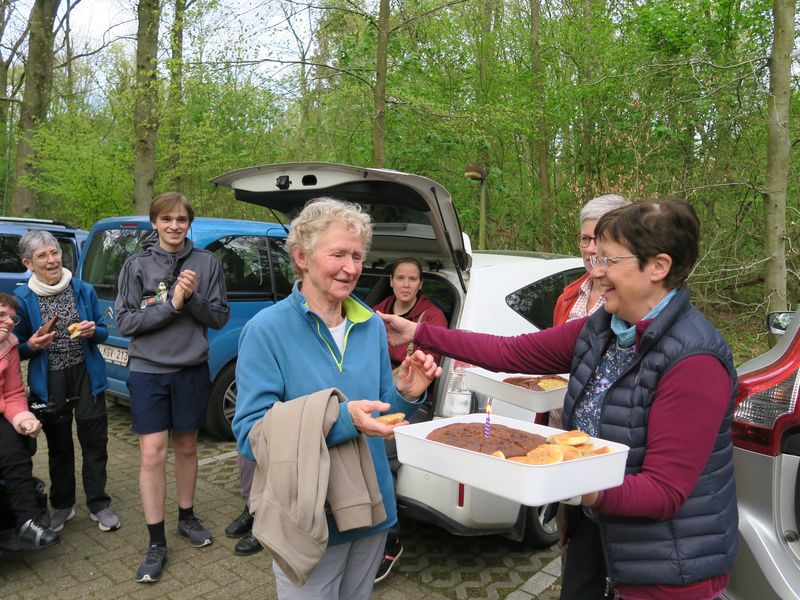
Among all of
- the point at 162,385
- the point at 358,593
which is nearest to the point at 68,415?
the point at 162,385

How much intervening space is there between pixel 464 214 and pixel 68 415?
939cm

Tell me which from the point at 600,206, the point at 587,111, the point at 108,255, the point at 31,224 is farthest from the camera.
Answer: the point at 587,111

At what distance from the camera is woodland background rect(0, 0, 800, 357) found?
9.20 meters

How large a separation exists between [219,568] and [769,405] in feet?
9.97

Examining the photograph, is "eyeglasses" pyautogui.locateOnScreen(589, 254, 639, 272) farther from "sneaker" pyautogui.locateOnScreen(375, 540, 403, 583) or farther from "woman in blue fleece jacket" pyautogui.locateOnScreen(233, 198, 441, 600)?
"sneaker" pyautogui.locateOnScreen(375, 540, 403, 583)

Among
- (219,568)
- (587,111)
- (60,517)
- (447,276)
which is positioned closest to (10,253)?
(60,517)

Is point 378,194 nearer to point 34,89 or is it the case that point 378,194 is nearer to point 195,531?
point 195,531

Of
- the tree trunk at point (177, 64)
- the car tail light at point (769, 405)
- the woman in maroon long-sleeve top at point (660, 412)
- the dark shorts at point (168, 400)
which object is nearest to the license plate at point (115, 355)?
the dark shorts at point (168, 400)

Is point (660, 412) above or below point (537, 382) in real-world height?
above

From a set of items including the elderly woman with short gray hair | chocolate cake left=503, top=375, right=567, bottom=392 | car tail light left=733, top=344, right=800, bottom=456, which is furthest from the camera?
the elderly woman with short gray hair

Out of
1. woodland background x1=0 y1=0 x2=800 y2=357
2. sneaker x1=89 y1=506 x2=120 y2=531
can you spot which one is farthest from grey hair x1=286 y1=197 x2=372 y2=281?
woodland background x1=0 y1=0 x2=800 y2=357

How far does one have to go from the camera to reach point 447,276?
14.6 feet

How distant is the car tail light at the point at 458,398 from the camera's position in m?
3.43

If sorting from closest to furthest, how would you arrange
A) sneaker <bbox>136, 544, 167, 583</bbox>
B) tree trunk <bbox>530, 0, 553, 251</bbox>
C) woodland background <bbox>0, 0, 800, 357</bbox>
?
A: sneaker <bbox>136, 544, 167, 583</bbox> < woodland background <bbox>0, 0, 800, 357</bbox> < tree trunk <bbox>530, 0, 553, 251</bbox>
